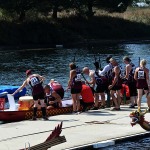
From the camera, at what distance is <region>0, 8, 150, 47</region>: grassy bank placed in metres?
70.4

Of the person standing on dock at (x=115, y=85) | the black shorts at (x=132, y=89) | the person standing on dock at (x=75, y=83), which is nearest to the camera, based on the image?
the person standing on dock at (x=75, y=83)

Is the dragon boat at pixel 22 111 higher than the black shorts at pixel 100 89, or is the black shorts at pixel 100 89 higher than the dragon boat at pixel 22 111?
the black shorts at pixel 100 89

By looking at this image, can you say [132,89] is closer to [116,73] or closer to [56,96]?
[116,73]

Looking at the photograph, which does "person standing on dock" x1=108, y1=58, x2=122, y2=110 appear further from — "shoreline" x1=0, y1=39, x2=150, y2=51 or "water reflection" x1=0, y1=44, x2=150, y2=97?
"shoreline" x1=0, y1=39, x2=150, y2=51

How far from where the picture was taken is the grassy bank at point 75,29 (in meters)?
70.4

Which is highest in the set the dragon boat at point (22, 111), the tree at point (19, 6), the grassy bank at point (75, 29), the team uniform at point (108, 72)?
the tree at point (19, 6)

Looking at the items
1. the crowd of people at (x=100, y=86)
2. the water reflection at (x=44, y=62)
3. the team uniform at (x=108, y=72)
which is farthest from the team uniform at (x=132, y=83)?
the water reflection at (x=44, y=62)

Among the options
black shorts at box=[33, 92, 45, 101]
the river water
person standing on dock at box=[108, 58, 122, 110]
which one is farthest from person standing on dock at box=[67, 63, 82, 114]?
the river water

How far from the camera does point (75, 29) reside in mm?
78312

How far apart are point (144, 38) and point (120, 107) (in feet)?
206

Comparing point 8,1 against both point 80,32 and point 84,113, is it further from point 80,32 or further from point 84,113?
point 84,113

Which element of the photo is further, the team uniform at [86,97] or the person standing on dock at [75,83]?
the team uniform at [86,97]

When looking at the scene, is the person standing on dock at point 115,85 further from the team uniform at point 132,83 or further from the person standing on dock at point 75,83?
the person standing on dock at point 75,83

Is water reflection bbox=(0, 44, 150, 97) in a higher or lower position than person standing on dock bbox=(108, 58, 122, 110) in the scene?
higher
